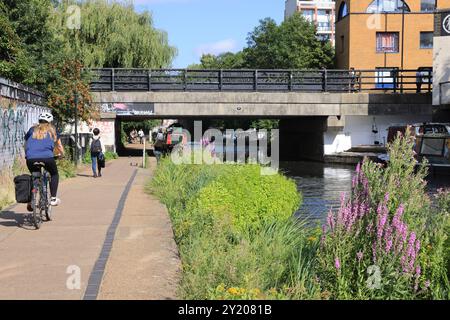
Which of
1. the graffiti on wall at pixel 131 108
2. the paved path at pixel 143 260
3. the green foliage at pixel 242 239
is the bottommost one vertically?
the paved path at pixel 143 260

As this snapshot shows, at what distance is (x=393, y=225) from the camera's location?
16.9 ft

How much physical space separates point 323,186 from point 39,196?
45.6 ft

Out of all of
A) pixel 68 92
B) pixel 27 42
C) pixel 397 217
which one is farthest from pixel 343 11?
pixel 397 217

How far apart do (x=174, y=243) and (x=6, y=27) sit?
15.6 metres

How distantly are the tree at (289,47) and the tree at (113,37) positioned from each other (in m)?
17.0

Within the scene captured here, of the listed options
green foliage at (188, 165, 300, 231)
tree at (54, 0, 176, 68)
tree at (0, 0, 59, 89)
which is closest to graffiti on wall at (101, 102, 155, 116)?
tree at (54, 0, 176, 68)

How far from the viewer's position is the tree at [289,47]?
55725 millimetres

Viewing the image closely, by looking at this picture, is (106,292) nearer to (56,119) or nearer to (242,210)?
(242,210)

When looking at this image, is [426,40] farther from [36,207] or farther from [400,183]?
[400,183]

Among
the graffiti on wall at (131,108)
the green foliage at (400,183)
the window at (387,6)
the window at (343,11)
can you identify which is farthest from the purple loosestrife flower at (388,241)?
the window at (343,11)

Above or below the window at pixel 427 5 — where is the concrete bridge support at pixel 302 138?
below

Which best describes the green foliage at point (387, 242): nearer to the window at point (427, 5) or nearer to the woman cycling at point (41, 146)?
the woman cycling at point (41, 146)

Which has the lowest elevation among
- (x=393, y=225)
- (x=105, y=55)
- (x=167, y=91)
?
(x=393, y=225)
